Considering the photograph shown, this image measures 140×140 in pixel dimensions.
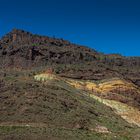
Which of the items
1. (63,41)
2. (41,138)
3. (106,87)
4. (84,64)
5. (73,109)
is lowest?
(41,138)

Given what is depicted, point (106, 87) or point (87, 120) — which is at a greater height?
point (106, 87)

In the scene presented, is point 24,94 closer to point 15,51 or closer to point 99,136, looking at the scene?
point 99,136

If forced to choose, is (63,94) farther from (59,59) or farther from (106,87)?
(59,59)

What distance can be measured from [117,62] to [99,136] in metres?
59.8

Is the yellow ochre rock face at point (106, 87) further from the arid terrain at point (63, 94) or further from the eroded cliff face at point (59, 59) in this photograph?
the eroded cliff face at point (59, 59)

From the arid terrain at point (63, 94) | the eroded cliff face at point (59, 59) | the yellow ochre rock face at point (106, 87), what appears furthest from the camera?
the eroded cliff face at point (59, 59)

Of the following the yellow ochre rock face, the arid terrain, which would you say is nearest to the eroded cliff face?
the arid terrain

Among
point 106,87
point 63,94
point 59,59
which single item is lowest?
point 63,94

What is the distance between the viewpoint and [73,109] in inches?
1914

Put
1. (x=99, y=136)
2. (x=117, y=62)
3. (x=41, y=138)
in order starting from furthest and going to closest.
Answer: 1. (x=117, y=62)
2. (x=99, y=136)
3. (x=41, y=138)

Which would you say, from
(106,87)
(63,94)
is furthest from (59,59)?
(63,94)

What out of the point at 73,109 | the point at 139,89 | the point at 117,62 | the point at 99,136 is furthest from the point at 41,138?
the point at 117,62

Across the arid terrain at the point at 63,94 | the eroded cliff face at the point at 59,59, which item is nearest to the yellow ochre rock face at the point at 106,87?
the arid terrain at the point at 63,94

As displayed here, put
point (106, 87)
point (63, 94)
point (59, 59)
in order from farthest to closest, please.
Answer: point (59, 59)
point (106, 87)
point (63, 94)
